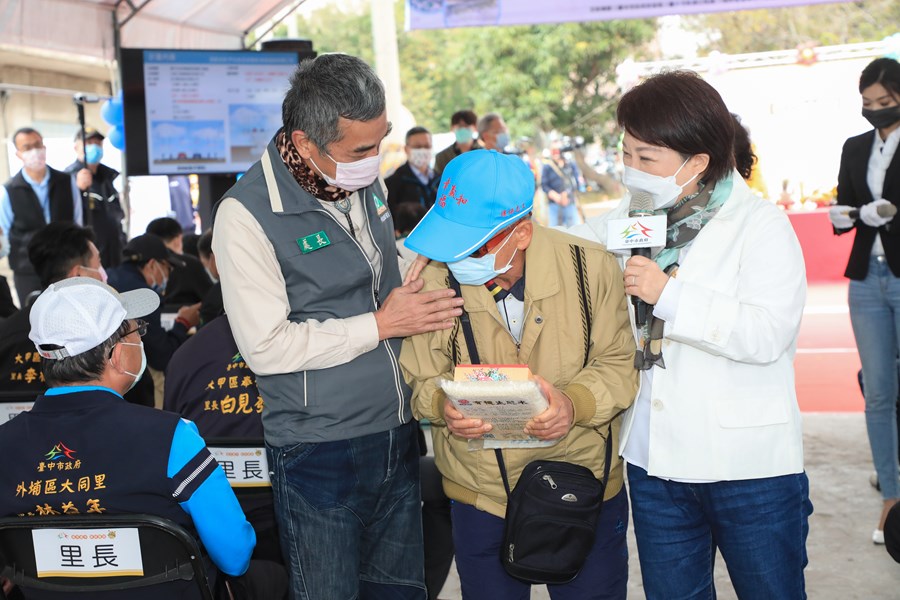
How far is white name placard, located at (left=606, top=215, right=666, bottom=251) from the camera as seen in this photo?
1837 mm

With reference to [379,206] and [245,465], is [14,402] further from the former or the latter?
[379,206]

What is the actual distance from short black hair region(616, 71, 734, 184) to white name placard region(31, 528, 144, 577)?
4.58 feet

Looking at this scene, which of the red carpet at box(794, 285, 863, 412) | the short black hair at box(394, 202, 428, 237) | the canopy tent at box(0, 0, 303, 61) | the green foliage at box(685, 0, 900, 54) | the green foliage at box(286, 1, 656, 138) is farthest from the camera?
the green foliage at box(685, 0, 900, 54)

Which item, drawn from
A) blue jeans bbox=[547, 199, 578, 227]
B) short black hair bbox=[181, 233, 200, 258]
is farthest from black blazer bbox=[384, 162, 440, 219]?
blue jeans bbox=[547, 199, 578, 227]

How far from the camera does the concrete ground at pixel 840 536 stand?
358 cm

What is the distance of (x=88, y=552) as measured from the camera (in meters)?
1.92

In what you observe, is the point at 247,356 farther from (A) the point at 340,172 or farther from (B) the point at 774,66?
(B) the point at 774,66

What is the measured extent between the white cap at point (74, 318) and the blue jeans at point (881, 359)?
3.14m

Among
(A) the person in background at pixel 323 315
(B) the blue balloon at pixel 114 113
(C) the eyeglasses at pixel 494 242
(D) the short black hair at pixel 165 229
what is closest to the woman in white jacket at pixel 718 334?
(C) the eyeglasses at pixel 494 242

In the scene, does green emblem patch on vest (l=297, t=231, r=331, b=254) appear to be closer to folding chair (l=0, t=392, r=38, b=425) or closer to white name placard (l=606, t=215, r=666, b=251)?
white name placard (l=606, t=215, r=666, b=251)

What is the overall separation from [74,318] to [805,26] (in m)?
27.8

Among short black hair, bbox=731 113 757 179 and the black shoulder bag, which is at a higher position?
short black hair, bbox=731 113 757 179

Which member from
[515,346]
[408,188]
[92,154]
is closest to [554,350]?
[515,346]

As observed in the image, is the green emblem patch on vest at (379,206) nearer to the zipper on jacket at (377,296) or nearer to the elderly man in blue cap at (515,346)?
the zipper on jacket at (377,296)
